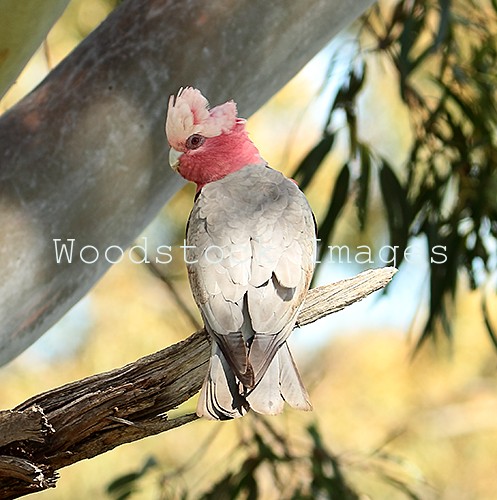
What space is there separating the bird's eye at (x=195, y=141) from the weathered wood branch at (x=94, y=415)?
0.92 ft

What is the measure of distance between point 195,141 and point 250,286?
294 millimetres

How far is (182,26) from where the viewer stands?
172 cm

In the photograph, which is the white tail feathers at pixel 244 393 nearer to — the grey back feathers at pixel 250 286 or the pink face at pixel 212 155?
the grey back feathers at pixel 250 286

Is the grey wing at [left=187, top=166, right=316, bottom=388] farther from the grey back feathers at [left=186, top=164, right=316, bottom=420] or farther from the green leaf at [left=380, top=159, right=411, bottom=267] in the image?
the green leaf at [left=380, top=159, right=411, bottom=267]

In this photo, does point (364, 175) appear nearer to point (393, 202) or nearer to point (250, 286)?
point (393, 202)

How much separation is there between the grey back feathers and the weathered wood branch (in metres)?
0.09

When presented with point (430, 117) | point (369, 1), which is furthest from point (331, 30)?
point (430, 117)

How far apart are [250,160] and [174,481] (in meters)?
1.39

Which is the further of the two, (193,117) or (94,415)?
(193,117)

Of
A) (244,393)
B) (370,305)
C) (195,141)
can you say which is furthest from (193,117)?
(370,305)

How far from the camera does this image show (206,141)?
1.40 metres

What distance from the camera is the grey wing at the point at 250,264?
117cm

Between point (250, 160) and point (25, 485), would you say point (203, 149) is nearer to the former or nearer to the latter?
point (250, 160)

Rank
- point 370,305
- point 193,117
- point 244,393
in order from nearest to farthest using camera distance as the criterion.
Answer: point 244,393 → point 193,117 → point 370,305
